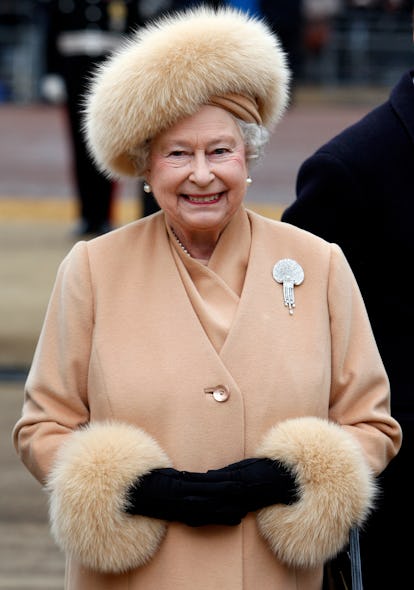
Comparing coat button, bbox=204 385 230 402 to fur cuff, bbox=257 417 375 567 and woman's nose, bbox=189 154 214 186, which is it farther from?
woman's nose, bbox=189 154 214 186

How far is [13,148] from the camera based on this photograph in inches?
599

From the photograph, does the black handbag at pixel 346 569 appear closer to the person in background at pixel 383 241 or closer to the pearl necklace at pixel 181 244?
the person in background at pixel 383 241

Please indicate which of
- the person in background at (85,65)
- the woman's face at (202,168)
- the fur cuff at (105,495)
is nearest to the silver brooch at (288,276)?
Result: the woman's face at (202,168)

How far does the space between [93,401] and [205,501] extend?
328mm

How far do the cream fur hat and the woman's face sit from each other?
0.03 meters

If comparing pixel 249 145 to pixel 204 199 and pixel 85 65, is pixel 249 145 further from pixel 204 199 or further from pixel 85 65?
pixel 85 65

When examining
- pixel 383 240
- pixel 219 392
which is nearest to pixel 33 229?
pixel 383 240

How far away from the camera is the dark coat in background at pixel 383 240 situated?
11.8ft

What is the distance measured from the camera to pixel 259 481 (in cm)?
298

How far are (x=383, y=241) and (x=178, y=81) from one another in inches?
30.5

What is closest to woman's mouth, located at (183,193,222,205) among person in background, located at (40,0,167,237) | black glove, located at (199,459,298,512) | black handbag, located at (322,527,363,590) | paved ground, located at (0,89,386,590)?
black glove, located at (199,459,298,512)

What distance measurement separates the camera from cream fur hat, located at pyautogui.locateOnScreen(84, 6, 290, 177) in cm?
307

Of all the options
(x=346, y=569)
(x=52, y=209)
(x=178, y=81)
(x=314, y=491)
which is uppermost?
(x=178, y=81)

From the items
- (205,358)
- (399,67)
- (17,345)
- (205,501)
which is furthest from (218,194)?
(399,67)
